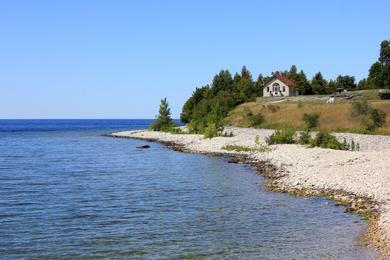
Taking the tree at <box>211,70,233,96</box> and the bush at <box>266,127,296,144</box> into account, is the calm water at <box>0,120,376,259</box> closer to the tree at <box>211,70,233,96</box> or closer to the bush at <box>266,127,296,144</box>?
the bush at <box>266,127,296,144</box>

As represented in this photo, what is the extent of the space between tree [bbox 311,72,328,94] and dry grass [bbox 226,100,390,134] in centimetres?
2765

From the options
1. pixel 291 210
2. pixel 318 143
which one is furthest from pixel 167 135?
pixel 291 210

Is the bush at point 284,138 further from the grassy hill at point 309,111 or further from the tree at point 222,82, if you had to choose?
the tree at point 222,82

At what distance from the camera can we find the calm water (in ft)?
60.9

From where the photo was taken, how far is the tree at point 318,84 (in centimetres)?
13300

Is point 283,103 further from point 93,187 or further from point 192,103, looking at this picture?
point 93,187

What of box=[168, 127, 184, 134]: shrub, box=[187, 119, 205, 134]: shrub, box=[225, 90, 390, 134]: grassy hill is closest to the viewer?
box=[225, 90, 390, 134]: grassy hill

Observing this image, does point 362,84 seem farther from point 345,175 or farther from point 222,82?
point 345,175

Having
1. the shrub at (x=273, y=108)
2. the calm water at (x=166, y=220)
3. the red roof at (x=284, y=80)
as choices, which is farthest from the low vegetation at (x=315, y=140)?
the red roof at (x=284, y=80)

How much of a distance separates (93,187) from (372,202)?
61.3 ft

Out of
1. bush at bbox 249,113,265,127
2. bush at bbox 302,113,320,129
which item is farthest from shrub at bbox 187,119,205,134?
bush at bbox 302,113,320,129

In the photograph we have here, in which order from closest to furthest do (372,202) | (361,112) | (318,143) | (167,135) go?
(372,202), (318,143), (361,112), (167,135)

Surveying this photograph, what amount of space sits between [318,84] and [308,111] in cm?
4539

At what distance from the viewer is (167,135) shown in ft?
326
